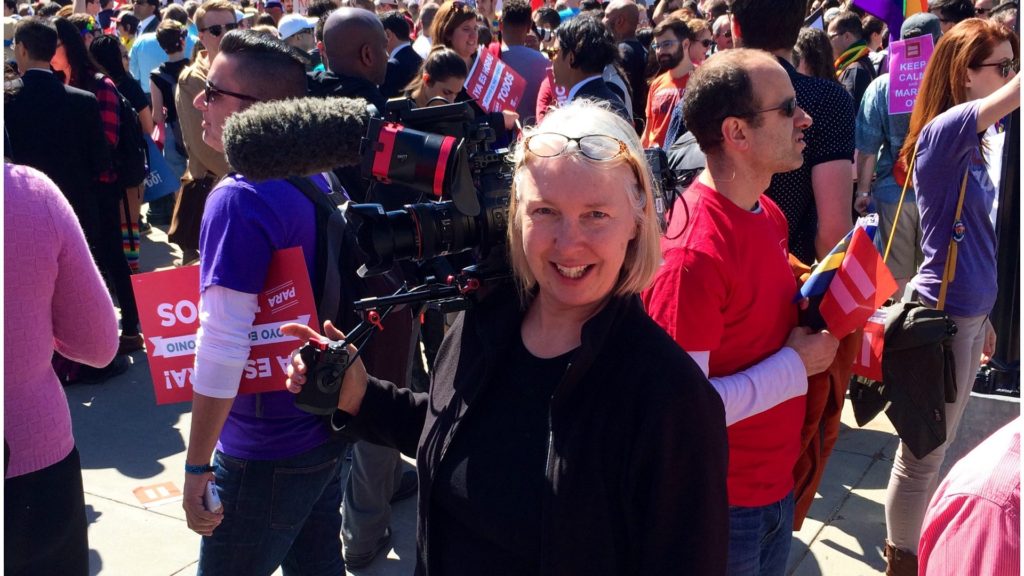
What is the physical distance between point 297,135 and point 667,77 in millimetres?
4718

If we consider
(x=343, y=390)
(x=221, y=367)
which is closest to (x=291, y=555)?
(x=221, y=367)

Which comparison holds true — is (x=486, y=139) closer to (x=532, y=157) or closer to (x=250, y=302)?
(x=532, y=157)

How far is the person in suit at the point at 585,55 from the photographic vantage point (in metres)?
5.16

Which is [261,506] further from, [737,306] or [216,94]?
[737,306]

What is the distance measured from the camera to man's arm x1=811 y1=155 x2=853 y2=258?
3.48 m

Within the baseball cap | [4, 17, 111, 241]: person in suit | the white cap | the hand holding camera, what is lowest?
[4, 17, 111, 241]: person in suit

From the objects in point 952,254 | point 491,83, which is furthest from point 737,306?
point 491,83

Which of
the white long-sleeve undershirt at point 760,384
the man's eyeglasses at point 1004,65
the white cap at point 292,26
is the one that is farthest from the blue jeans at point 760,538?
the white cap at point 292,26

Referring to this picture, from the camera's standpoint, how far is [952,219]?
130 inches

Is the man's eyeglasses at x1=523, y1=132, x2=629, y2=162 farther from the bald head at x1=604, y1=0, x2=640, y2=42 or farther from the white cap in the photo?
the bald head at x1=604, y1=0, x2=640, y2=42

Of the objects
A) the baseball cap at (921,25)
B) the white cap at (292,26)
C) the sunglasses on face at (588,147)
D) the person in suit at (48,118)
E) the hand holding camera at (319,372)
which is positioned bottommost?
the person in suit at (48,118)

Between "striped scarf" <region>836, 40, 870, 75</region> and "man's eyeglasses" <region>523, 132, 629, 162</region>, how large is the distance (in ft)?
18.7

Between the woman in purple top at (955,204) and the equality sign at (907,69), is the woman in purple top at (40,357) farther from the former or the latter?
the equality sign at (907,69)

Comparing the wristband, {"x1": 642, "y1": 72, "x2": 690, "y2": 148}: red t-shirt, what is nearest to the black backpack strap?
the wristband
